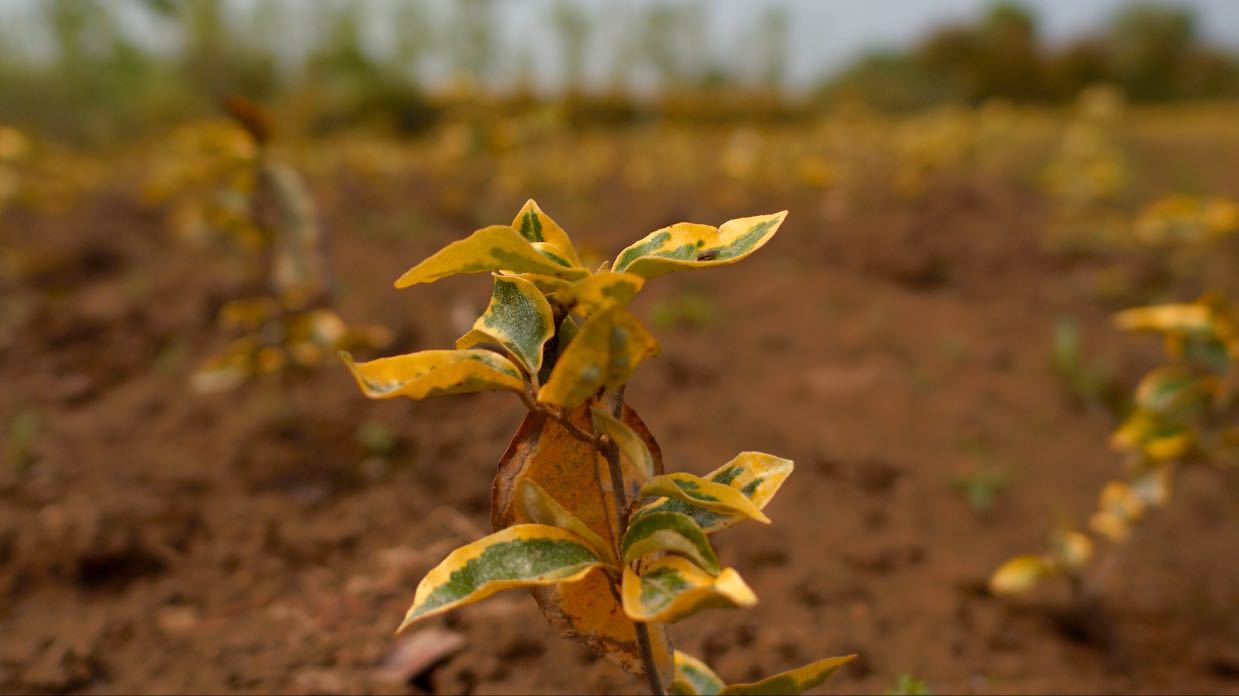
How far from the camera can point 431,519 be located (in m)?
1.86

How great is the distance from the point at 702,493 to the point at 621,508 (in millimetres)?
117

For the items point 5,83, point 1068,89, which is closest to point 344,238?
point 5,83

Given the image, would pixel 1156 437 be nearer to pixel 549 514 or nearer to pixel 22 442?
pixel 549 514

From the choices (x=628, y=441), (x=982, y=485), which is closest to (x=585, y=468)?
(x=628, y=441)

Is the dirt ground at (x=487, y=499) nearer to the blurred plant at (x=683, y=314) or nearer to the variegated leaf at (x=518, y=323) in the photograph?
the blurred plant at (x=683, y=314)

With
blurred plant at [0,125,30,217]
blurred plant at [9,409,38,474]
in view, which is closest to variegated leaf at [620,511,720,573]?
blurred plant at [9,409,38,474]

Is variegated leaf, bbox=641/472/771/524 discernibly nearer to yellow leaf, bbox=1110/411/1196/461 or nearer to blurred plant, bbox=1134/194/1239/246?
yellow leaf, bbox=1110/411/1196/461

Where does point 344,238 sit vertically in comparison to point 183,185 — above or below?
below

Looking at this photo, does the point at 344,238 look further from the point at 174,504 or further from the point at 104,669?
the point at 104,669

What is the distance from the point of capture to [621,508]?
0.83 meters

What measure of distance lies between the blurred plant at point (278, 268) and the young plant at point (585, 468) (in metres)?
1.14

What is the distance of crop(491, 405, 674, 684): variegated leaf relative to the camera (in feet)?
2.73

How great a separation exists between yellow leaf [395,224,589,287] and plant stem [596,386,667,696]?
0.16 metres

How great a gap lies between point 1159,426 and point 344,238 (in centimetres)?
409
